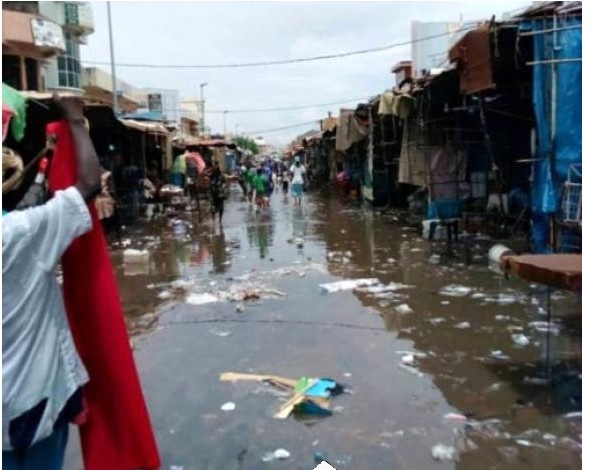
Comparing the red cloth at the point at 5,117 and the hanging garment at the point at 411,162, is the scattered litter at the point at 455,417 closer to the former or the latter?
the red cloth at the point at 5,117

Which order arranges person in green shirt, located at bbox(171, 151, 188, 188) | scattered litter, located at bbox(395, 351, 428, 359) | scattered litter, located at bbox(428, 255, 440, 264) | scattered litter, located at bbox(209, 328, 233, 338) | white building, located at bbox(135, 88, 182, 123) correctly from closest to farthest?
scattered litter, located at bbox(395, 351, 428, 359), scattered litter, located at bbox(209, 328, 233, 338), scattered litter, located at bbox(428, 255, 440, 264), person in green shirt, located at bbox(171, 151, 188, 188), white building, located at bbox(135, 88, 182, 123)

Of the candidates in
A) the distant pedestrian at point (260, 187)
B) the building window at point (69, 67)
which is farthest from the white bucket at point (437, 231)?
the building window at point (69, 67)

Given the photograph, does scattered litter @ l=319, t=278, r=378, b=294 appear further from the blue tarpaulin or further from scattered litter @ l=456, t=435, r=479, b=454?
scattered litter @ l=456, t=435, r=479, b=454

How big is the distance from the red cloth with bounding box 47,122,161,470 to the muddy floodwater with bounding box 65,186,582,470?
60.4 inches

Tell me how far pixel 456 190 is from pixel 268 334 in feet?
26.3

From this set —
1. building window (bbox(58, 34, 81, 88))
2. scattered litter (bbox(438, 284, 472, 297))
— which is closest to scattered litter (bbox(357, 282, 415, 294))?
scattered litter (bbox(438, 284, 472, 297))

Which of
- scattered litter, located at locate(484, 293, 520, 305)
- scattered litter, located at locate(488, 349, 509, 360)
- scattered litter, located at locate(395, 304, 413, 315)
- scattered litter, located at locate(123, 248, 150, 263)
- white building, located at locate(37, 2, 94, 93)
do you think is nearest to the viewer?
scattered litter, located at locate(488, 349, 509, 360)

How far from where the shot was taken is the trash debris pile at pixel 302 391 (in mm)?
4523

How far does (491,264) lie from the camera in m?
9.46

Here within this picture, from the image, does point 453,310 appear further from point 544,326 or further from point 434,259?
point 434,259

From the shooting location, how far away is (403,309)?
7383 millimetres

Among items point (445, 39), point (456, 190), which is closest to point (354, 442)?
point (456, 190)

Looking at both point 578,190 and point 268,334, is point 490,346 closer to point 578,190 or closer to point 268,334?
point 268,334

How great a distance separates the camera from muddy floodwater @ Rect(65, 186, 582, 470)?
3984 millimetres
